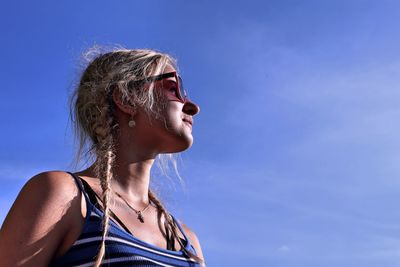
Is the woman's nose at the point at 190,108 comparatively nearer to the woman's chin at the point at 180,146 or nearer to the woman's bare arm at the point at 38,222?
the woman's chin at the point at 180,146

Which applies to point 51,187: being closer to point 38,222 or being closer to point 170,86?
point 38,222

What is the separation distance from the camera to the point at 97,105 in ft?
15.6

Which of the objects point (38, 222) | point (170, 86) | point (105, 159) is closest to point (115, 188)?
point (105, 159)

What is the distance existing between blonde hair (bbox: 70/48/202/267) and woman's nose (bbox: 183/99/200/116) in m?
0.28

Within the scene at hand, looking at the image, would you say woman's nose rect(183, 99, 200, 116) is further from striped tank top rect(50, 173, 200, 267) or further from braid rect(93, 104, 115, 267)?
striped tank top rect(50, 173, 200, 267)

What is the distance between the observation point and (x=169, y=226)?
453 centimetres

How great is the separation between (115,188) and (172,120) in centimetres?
78

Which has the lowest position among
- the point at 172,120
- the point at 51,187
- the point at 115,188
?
the point at 51,187

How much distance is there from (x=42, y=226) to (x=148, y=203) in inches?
50.8

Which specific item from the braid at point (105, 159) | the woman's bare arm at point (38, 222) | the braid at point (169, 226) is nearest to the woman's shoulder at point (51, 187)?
the woman's bare arm at point (38, 222)

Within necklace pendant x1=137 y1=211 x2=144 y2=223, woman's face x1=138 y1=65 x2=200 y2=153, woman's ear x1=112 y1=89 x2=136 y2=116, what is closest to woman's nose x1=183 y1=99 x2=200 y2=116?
woman's face x1=138 y1=65 x2=200 y2=153

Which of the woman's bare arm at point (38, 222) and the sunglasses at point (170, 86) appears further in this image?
the sunglasses at point (170, 86)

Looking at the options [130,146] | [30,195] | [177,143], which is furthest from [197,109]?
[30,195]

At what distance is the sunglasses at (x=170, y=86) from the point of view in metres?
4.82
